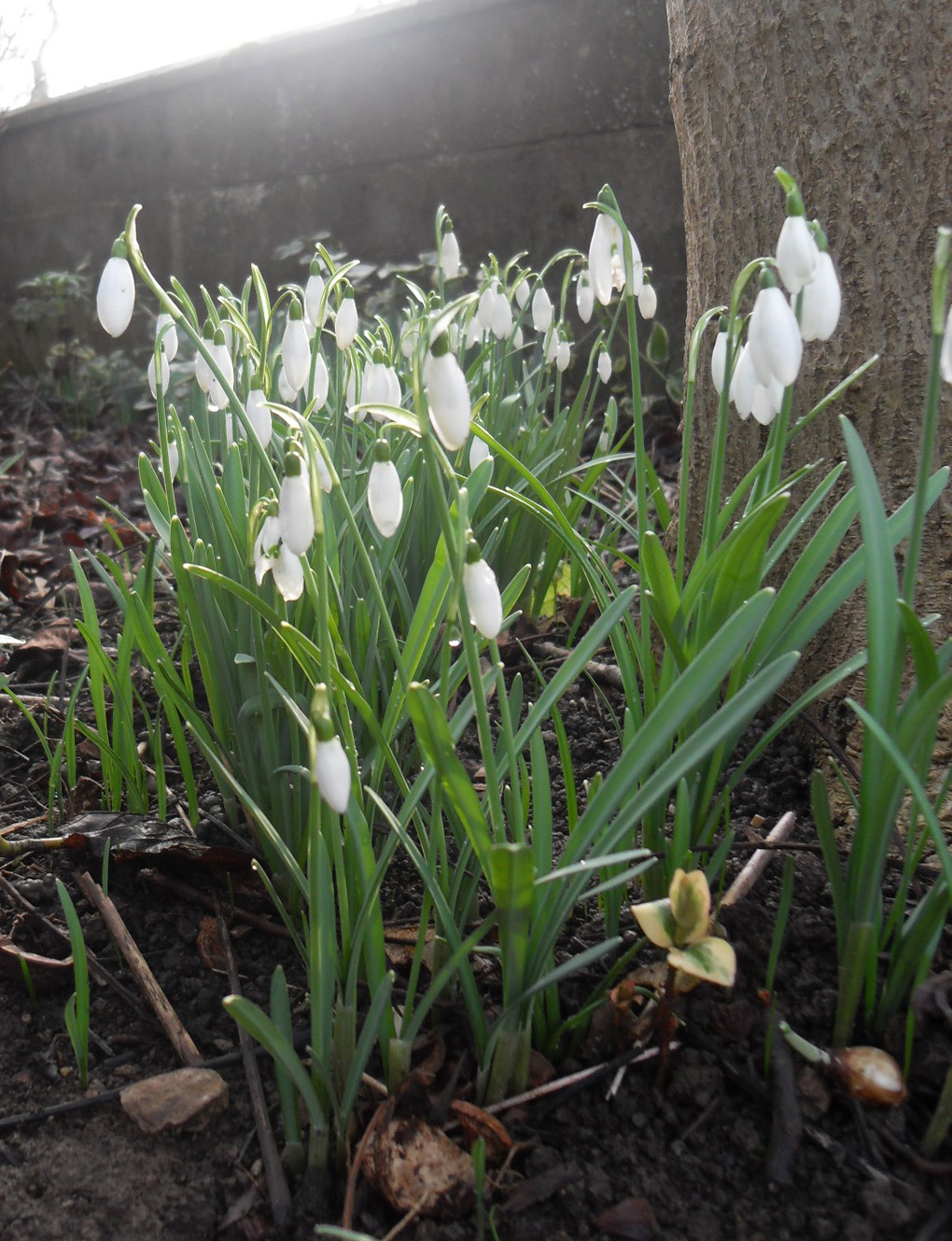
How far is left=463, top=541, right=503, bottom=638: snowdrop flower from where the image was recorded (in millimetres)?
896

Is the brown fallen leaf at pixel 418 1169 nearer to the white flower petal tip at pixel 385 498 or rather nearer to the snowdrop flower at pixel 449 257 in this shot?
the white flower petal tip at pixel 385 498

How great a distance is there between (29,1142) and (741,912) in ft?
3.05

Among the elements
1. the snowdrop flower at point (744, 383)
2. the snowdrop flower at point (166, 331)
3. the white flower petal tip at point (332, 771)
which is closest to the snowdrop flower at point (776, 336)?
the snowdrop flower at point (744, 383)

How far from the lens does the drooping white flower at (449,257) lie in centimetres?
214

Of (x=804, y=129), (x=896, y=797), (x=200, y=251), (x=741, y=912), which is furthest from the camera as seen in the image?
(x=200, y=251)

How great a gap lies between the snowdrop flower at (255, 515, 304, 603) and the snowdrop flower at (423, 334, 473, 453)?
22cm

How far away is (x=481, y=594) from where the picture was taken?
90 centimetres

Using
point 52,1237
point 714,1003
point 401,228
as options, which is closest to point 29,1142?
point 52,1237

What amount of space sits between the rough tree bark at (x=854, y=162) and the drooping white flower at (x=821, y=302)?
1.92 ft

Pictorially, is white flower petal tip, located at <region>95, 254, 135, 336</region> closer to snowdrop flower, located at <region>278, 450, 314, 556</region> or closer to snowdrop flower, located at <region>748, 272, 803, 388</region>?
snowdrop flower, located at <region>278, 450, 314, 556</region>

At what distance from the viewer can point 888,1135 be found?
105 cm

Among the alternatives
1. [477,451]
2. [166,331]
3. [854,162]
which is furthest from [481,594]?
[854,162]

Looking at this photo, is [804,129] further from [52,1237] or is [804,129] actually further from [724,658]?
[52,1237]

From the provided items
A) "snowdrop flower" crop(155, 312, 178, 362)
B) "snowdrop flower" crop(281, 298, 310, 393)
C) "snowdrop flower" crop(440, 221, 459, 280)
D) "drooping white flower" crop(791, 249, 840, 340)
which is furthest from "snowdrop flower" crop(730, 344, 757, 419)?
"snowdrop flower" crop(440, 221, 459, 280)
